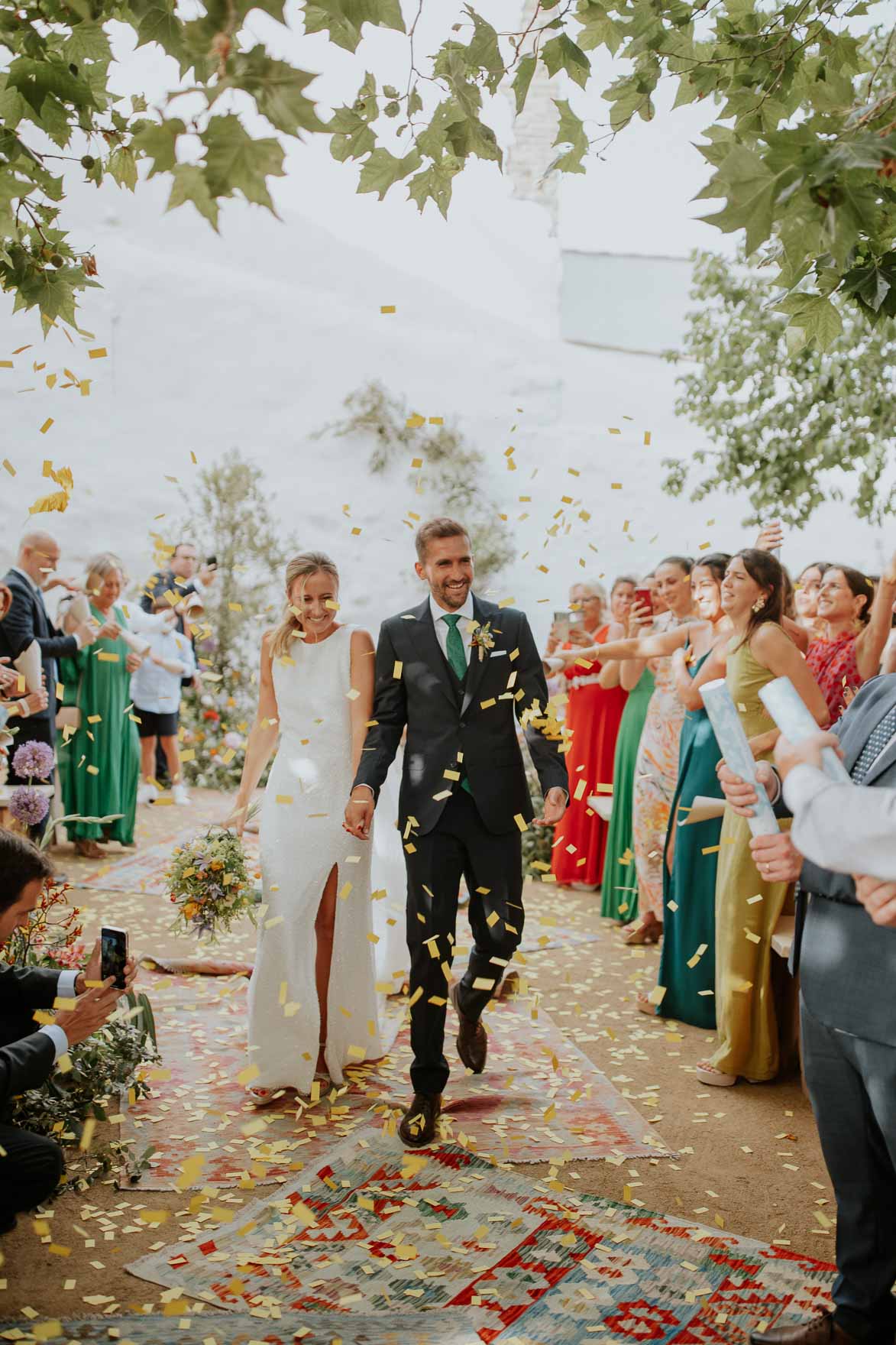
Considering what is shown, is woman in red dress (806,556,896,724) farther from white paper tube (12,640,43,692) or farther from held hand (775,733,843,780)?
white paper tube (12,640,43,692)

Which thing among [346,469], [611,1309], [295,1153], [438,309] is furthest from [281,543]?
[611,1309]

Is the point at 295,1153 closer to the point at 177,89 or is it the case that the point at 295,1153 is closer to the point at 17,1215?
the point at 17,1215

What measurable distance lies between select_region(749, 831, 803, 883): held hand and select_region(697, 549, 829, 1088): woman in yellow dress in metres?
2.07

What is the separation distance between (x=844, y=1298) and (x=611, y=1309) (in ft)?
2.17

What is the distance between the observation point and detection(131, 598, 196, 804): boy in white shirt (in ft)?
30.6

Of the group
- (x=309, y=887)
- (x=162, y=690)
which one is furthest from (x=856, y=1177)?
(x=162, y=690)

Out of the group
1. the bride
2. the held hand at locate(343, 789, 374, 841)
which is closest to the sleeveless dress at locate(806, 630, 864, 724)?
the bride

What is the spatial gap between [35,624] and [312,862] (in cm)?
386

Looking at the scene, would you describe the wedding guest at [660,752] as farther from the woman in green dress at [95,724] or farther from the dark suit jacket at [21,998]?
the woman in green dress at [95,724]

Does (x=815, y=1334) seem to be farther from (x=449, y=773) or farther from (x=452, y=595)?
(x=452, y=595)

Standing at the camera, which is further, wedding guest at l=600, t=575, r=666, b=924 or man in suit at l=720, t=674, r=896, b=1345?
wedding guest at l=600, t=575, r=666, b=924

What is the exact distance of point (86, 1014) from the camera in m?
3.22

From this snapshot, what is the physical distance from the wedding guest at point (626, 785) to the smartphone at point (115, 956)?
3.95 meters

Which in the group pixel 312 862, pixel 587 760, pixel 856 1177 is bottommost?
pixel 856 1177
